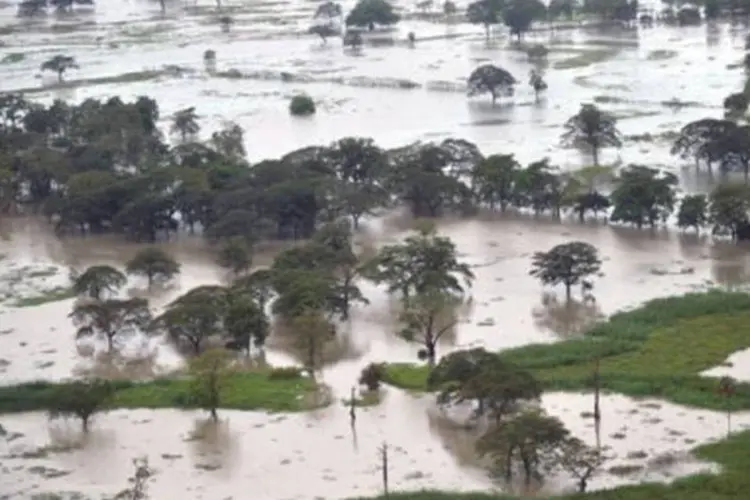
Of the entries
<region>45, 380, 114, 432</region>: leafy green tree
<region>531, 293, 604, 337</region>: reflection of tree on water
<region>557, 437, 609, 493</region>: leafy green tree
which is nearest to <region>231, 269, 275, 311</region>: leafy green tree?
<region>45, 380, 114, 432</region>: leafy green tree

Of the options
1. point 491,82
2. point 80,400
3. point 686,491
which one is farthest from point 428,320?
point 491,82

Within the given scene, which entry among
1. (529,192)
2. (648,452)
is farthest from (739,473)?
(529,192)

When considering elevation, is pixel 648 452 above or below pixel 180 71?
below

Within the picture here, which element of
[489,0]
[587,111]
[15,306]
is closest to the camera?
[15,306]

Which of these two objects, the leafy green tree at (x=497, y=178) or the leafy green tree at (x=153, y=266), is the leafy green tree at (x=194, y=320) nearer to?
the leafy green tree at (x=153, y=266)

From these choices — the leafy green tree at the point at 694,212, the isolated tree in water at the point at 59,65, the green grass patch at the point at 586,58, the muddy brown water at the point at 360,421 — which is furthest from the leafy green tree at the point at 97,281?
the isolated tree in water at the point at 59,65

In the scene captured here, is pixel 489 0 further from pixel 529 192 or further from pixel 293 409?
pixel 293 409
